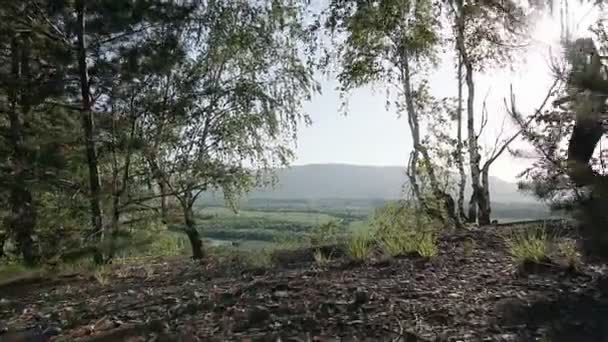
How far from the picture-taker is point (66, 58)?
564 cm

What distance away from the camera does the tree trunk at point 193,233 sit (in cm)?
705

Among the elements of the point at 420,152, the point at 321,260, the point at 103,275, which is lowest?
the point at 103,275

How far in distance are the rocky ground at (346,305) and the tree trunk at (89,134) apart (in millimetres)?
1020

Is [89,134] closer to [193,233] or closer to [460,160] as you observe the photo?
[193,233]

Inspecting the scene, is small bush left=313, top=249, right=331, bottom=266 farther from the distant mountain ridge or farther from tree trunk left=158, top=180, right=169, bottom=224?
the distant mountain ridge

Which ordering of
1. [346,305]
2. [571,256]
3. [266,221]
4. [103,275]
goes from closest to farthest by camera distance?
[346,305]
[571,256]
[103,275]
[266,221]

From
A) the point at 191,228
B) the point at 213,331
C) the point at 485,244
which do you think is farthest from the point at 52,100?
the point at 485,244

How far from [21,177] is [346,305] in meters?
3.97

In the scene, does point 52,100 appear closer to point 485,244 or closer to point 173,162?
point 173,162

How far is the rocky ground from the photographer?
2.79 metres

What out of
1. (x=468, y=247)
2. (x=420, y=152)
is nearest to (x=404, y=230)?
(x=468, y=247)

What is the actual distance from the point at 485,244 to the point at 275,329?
2841 mm

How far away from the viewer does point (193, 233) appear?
7348 mm

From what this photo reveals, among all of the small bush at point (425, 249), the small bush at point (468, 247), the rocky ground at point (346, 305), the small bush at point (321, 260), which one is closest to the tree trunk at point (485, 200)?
the small bush at point (468, 247)
